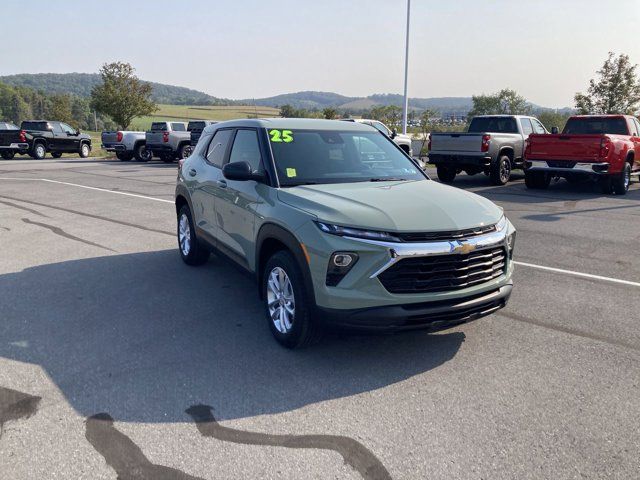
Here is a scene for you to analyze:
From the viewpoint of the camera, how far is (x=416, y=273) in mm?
3736

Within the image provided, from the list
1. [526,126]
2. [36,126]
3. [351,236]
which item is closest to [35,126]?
[36,126]

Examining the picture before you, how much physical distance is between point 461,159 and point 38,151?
2385 centimetres

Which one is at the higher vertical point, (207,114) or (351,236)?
(207,114)

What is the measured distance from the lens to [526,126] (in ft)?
55.9

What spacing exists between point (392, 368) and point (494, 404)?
2.57ft

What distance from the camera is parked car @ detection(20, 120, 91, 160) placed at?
29.2m

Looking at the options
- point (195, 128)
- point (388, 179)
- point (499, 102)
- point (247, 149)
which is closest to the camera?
point (388, 179)

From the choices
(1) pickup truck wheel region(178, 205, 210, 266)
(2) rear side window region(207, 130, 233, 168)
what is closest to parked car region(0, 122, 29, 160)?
(1) pickup truck wheel region(178, 205, 210, 266)

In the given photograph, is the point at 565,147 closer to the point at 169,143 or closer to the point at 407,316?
the point at 407,316

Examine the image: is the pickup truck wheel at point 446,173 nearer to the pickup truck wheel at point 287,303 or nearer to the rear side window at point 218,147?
the rear side window at point 218,147

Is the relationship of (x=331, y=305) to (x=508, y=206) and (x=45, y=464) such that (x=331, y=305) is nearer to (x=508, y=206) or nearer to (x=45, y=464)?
(x=45, y=464)

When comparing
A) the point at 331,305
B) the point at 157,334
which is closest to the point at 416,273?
the point at 331,305

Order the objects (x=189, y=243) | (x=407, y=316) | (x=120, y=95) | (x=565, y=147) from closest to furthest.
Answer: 1. (x=407, y=316)
2. (x=189, y=243)
3. (x=565, y=147)
4. (x=120, y=95)

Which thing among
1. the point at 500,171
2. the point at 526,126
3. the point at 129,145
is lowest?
A: the point at 500,171
